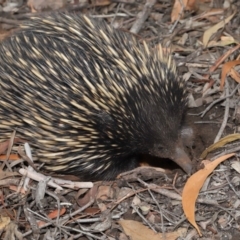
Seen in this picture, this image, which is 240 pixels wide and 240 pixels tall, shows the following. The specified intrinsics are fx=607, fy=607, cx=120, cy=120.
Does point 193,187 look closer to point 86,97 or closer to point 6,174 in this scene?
point 86,97

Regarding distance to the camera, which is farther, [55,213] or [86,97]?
[55,213]

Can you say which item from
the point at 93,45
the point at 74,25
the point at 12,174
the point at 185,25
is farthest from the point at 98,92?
the point at 185,25

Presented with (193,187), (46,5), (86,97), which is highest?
(86,97)

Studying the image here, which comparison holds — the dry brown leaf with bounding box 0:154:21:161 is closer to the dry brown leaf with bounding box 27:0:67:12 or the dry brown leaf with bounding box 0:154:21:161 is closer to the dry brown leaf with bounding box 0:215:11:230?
the dry brown leaf with bounding box 0:215:11:230

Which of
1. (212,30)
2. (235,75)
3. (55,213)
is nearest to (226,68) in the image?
(235,75)

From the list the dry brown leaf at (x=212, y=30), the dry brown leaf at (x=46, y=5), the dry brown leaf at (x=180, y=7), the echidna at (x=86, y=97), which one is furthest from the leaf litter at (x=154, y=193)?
the dry brown leaf at (x=46, y=5)

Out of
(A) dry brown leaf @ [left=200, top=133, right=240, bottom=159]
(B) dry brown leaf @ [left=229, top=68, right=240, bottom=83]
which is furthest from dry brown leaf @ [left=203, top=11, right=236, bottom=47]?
(A) dry brown leaf @ [left=200, top=133, right=240, bottom=159]

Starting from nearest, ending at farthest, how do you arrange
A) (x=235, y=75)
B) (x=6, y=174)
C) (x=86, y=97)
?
(x=86, y=97) → (x=6, y=174) → (x=235, y=75)
